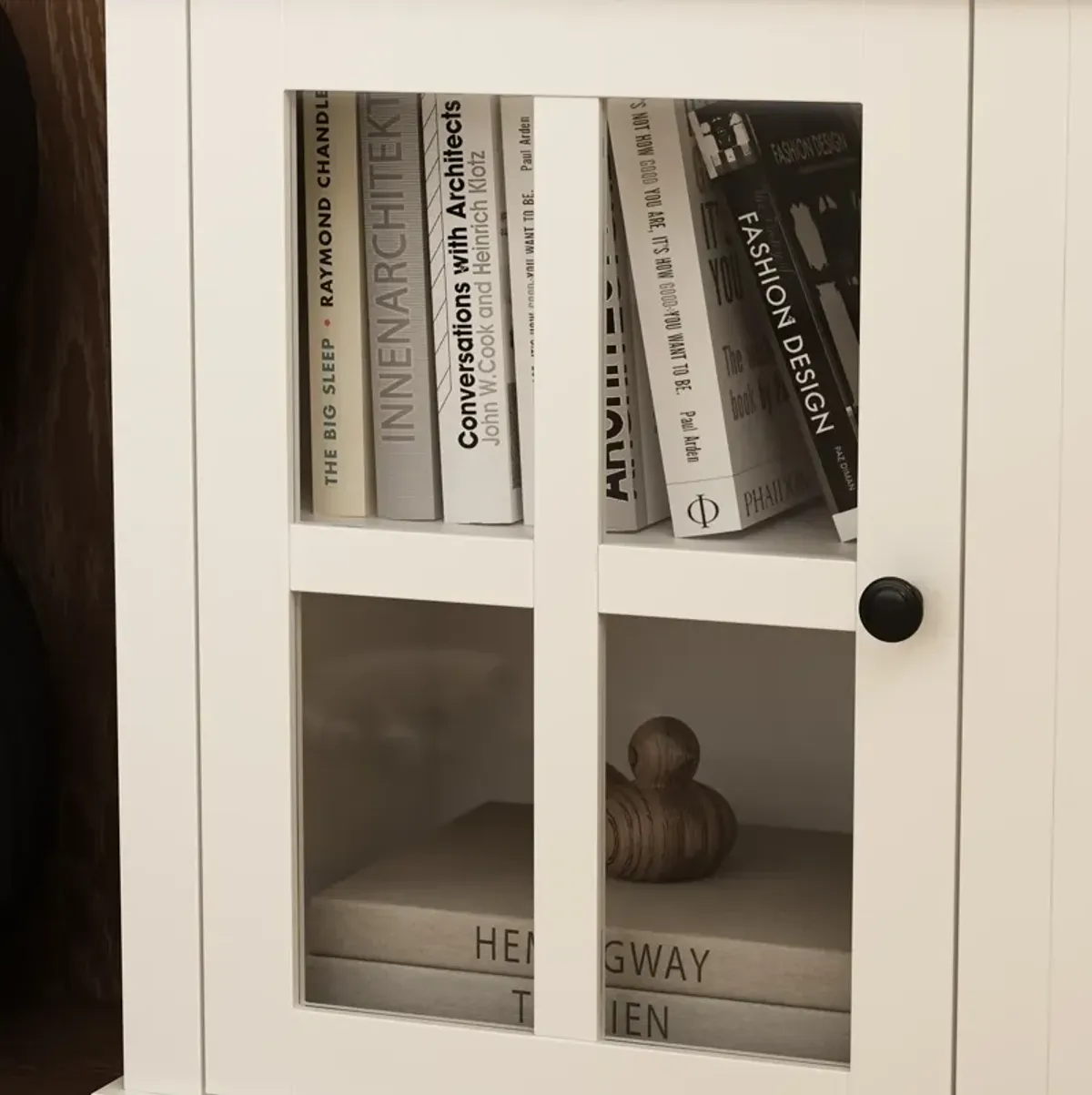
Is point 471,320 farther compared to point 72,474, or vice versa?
point 72,474

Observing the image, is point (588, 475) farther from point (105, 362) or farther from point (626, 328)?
point (105, 362)

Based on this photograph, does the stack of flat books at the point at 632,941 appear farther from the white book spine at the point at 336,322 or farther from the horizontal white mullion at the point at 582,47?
the horizontal white mullion at the point at 582,47

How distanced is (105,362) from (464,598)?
1.39 feet

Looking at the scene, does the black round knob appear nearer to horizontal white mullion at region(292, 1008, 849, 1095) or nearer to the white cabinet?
the white cabinet

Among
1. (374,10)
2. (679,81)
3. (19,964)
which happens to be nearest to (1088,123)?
(679,81)

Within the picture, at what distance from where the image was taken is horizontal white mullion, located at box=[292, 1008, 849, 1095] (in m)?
0.76

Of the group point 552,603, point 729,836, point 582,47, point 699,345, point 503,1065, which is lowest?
point 503,1065

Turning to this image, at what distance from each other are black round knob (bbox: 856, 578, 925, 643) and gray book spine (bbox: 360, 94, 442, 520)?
201 millimetres

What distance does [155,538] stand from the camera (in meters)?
0.82

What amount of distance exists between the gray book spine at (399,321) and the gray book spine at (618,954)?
187 mm

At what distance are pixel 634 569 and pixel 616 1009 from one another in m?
0.20

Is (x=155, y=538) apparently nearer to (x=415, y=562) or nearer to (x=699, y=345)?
(x=415, y=562)

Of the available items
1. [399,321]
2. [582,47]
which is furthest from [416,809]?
[582,47]

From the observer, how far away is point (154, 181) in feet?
2.64
